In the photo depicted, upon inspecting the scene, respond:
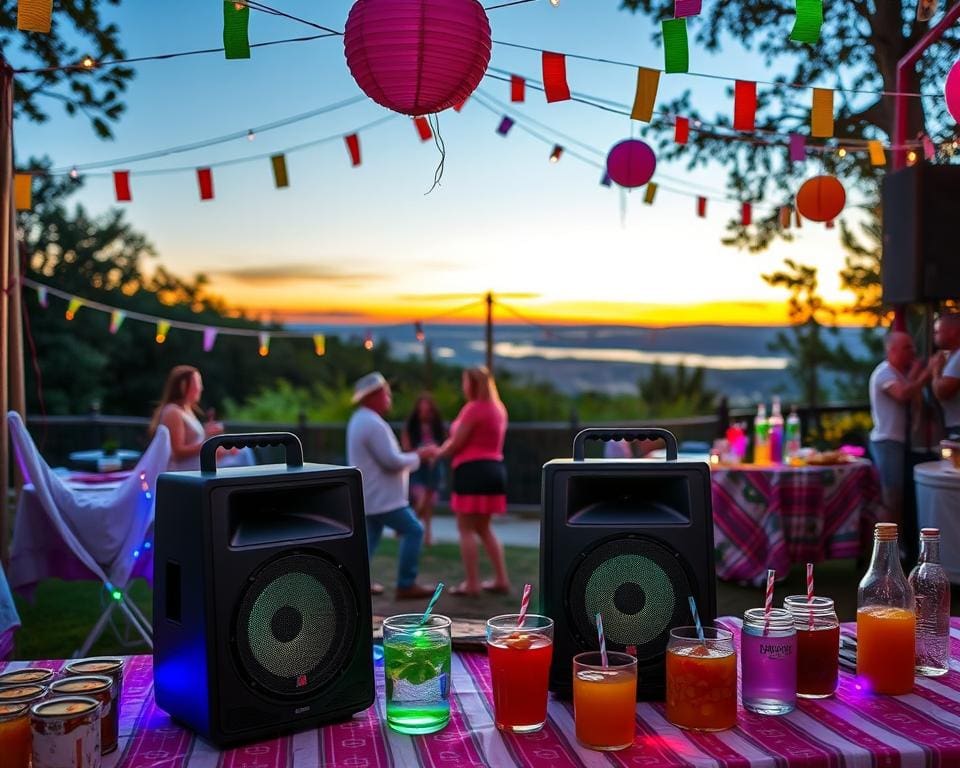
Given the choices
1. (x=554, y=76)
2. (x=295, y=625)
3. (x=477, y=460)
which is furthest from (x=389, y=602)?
(x=295, y=625)

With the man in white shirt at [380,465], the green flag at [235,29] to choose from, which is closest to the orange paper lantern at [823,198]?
the man in white shirt at [380,465]

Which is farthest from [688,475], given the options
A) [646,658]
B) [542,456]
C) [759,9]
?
[759,9]

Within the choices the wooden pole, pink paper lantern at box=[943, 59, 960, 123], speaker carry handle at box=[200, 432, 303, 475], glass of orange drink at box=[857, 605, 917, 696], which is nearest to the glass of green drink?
speaker carry handle at box=[200, 432, 303, 475]

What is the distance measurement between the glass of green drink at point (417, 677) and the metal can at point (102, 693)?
1.20 feet

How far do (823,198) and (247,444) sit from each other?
402 centimetres

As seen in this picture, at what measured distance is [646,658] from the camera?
1.46 m

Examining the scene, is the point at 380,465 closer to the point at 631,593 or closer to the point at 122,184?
the point at 122,184

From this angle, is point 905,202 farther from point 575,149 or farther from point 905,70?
point 575,149

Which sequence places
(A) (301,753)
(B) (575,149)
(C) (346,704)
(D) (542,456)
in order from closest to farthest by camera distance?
(A) (301,753), (C) (346,704), (B) (575,149), (D) (542,456)

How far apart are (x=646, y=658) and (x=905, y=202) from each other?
14.6 ft

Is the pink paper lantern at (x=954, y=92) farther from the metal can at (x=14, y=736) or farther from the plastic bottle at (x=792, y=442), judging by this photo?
the metal can at (x=14, y=736)

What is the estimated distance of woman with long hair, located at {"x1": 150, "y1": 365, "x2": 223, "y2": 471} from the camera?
4387 mm

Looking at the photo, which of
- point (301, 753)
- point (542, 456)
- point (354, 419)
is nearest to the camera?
point (301, 753)

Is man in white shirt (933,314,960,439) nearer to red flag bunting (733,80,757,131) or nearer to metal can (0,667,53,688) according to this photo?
red flag bunting (733,80,757,131)
